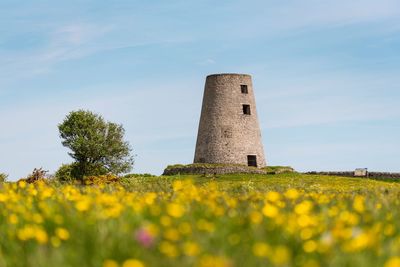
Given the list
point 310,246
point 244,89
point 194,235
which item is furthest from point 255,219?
point 244,89

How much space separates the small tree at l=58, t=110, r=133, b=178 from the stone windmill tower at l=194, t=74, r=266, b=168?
368 inches

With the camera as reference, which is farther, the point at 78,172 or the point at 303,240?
the point at 78,172

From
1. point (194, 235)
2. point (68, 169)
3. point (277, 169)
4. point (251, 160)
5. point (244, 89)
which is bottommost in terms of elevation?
point (194, 235)

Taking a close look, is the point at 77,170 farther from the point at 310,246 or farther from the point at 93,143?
the point at 310,246

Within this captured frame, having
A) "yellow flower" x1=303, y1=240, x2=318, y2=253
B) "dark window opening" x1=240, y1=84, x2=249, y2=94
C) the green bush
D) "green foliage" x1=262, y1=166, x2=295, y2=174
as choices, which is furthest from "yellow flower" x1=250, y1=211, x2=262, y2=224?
the green bush

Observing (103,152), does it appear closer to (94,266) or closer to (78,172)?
(78,172)

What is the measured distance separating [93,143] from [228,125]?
45.7ft

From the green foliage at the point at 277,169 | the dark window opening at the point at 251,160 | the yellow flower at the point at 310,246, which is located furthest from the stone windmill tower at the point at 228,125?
the yellow flower at the point at 310,246

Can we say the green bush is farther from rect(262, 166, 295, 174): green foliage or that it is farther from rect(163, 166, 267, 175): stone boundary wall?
rect(262, 166, 295, 174): green foliage

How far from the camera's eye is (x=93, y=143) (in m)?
59.1

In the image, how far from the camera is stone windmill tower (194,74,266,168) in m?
53.8

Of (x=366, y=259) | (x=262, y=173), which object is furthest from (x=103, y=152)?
(x=366, y=259)

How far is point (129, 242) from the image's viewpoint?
6617mm

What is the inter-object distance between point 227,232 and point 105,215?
5.61ft
